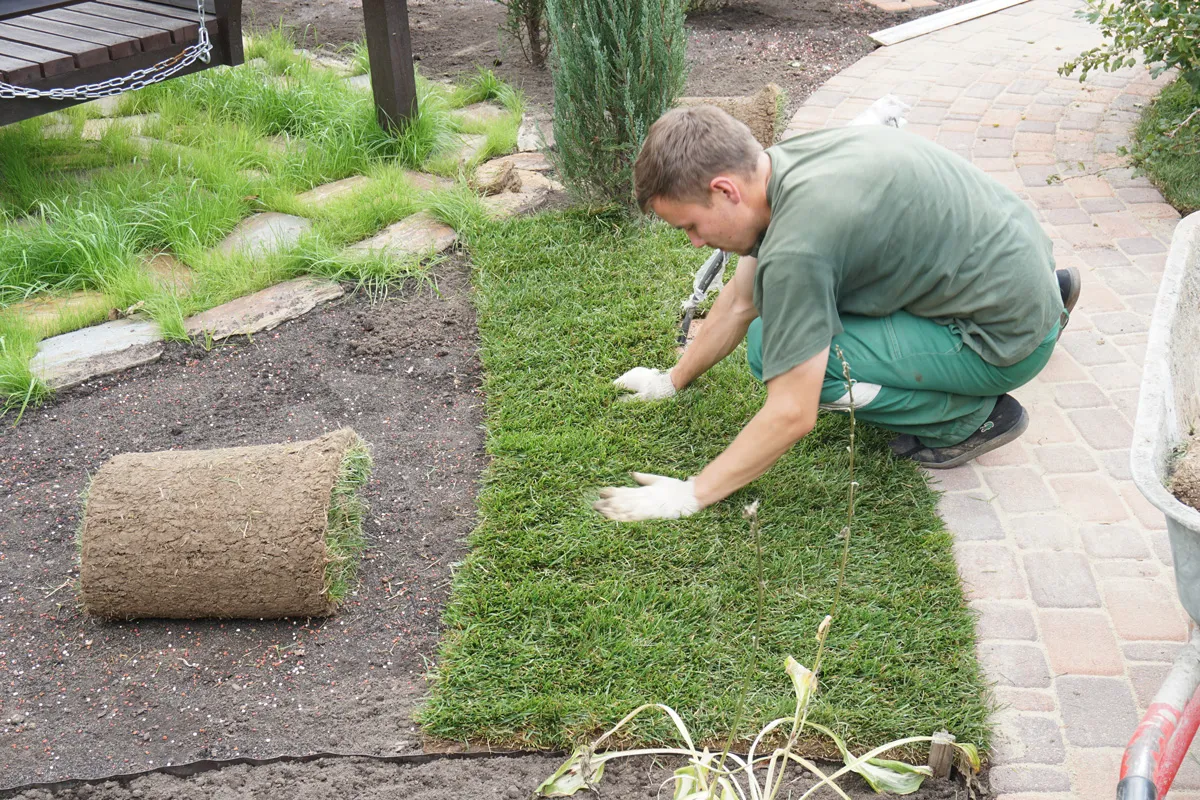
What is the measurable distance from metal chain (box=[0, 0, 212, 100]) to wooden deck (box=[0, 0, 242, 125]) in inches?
1.1

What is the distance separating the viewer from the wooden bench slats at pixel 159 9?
452cm

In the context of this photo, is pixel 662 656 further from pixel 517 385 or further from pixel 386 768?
pixel 517 385

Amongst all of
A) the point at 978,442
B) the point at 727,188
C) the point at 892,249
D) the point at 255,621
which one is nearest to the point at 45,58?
the point at 255,621

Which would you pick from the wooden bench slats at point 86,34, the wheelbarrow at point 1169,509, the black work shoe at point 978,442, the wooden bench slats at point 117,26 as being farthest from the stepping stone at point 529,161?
the wheelbarrow at point 1169,509

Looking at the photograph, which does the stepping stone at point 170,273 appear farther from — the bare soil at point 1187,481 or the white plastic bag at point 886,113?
the bare soil at point 1187,481

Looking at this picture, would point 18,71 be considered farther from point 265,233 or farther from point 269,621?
point 269,621

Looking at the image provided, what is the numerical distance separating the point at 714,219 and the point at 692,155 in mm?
199

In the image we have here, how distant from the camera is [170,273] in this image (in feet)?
13.8

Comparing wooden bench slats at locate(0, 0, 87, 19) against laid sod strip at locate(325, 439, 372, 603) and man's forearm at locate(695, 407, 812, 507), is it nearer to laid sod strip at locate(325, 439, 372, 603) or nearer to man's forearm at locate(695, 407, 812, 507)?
laid sod strip at locate(325, 439, 372, 603)

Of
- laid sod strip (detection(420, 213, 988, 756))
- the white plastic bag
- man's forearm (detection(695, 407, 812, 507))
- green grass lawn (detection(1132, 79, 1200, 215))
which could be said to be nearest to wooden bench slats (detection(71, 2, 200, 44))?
laid sod strip (detection(420, 213, 988, 756))

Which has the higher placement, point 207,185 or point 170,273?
point 207,185

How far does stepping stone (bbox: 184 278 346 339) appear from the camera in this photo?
3.91 meters

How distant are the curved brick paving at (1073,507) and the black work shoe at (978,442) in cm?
6

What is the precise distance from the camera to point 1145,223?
14.7 feet
